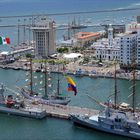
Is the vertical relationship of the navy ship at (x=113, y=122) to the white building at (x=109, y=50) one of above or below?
below

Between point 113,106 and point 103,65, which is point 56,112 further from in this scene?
point 103,65

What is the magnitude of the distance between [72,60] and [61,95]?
29.9ft

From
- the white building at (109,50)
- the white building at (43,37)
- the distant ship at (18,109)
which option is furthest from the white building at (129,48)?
the distant ship at (18,109)

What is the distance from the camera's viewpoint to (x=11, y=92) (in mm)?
23406

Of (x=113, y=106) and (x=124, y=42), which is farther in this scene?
(x=124, y=42)

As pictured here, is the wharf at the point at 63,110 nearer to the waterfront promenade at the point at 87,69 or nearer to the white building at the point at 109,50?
the waterfront promenade at the point at 87,69

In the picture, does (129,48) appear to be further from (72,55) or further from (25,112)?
(25,112)

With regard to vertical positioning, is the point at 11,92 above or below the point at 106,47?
below

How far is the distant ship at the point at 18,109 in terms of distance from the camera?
1955 centimetres

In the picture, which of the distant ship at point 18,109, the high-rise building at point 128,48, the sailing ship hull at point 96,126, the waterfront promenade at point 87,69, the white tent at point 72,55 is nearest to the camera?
the sailing ship hull at point 96,126

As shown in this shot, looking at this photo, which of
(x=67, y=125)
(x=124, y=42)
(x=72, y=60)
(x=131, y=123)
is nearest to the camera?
(x=131, y=123)

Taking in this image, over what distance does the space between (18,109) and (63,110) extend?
1979mm


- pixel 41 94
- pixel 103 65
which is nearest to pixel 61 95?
pixel 41 94

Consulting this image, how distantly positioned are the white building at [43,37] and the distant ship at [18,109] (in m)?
11.7
